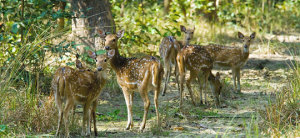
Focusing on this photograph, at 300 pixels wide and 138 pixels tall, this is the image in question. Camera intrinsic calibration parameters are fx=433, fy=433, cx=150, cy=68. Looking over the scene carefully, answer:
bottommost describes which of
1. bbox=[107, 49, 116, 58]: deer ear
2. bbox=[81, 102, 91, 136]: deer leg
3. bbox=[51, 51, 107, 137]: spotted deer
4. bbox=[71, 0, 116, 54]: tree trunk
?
bbox=[81, 102, 91, 136]: deer leg

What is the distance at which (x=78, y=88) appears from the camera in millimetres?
6754

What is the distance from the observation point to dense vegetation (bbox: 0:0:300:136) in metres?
6.83

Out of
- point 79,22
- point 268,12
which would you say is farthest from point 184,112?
point 268,12

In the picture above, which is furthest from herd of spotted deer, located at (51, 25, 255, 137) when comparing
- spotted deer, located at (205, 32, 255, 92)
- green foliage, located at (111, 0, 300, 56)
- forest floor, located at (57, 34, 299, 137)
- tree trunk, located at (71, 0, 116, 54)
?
green foliage, located at (111, 0, 300, 56)

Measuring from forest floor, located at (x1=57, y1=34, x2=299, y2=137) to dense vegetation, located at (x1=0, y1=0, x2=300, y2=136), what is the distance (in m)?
0.28

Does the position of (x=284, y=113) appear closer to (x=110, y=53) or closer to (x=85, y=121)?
(x=110, y=53)

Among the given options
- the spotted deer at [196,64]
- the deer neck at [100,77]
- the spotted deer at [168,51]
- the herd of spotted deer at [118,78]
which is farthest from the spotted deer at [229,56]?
the deer neck at [100,77]

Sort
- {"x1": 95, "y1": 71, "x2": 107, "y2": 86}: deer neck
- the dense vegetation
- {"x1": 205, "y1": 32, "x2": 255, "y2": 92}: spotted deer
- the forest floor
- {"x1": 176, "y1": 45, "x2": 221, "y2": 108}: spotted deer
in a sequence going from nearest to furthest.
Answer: the dense vegetation
{"x1": 95, "y1": 71, "x2": 107, "y2": 86}: deer neck
the forest floor
{"x1": 176, "y1": 45, "x2": 221, "y2": 108}: spotted deer
{"x1": 205, "y1": 32, "x2": 255, "y2": 92}: spotted deer

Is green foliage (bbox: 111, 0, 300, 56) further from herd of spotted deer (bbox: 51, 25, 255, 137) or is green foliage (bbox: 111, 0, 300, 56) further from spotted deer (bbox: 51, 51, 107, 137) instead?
spotted deer (bbox: 51, 51, 107, 137)

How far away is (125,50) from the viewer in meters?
11.3

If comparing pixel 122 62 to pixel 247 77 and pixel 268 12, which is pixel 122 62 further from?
pixel 268 12

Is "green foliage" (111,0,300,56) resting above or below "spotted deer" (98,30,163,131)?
above

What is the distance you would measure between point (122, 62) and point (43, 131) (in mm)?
1937

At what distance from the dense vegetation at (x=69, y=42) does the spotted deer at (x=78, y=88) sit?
383mm
